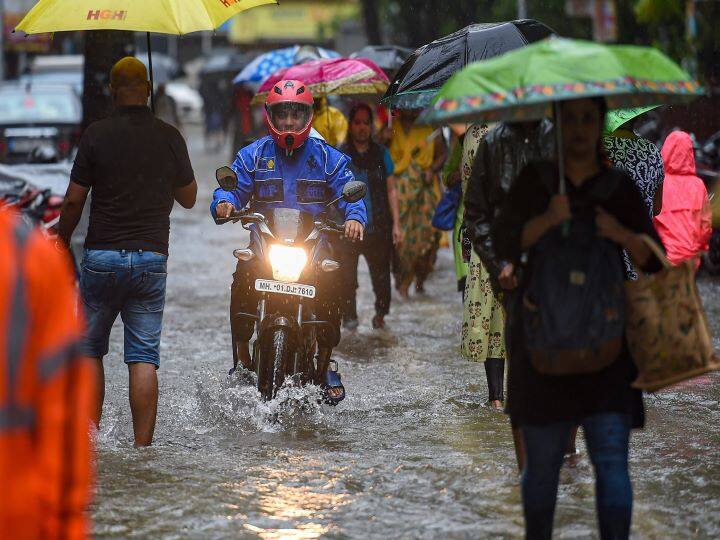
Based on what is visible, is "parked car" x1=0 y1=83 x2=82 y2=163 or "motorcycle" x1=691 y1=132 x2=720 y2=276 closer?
"motorcycle" x1=691 y1=132 x2=720 y2=276

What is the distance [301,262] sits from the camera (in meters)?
7.21

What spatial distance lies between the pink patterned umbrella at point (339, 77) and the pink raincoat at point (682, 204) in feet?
9.08

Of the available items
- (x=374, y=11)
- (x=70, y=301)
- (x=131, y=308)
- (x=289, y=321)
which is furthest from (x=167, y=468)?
(x=374, y=11)

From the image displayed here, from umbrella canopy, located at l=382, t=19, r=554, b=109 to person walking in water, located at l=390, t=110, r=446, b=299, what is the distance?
14.7 ft

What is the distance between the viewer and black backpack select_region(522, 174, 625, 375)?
425 cm

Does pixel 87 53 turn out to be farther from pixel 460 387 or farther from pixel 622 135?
pixel 622 135

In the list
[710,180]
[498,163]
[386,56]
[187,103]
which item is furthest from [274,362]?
[187,103]

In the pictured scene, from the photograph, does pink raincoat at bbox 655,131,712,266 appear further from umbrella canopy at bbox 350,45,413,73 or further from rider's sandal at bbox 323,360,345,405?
umbrella canopy at bbox 350,45,413,73

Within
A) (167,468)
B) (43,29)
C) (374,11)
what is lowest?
(167,468)

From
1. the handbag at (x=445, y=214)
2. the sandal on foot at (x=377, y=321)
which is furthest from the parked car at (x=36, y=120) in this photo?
the handbag at (x=445, y=214)

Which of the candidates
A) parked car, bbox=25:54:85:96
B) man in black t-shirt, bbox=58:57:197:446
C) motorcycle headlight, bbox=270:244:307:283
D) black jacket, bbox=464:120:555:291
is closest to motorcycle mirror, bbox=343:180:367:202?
motorcycle headlight, bbox=270:244:307:283

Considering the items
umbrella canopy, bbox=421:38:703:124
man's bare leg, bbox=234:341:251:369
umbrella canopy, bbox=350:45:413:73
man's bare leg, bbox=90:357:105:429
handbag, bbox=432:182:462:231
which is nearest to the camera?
umbrella canopy, bbox=421:38:703:124

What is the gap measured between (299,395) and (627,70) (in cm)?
353

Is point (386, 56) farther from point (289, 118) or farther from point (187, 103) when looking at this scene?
point (187, 103)
